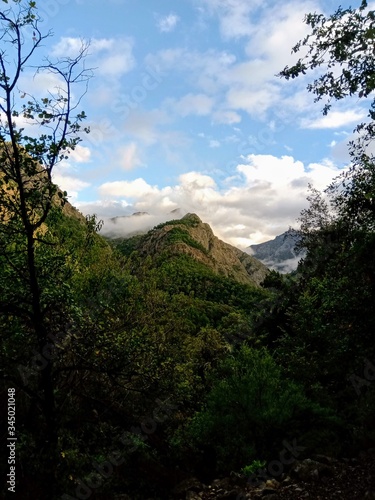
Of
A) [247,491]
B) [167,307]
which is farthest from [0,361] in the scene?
[167,307]

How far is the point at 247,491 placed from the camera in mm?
9680

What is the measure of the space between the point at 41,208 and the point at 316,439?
437 inches

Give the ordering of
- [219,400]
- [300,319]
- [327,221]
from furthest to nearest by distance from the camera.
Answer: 1. [327,221]
2. [300,319]
3. [219,400]

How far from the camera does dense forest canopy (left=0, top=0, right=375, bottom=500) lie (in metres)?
6.25

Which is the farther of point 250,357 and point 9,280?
point 250,357

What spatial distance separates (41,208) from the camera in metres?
6.36

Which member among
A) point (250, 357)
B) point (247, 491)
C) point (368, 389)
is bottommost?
point (247, 491)

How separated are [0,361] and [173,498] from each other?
802 centimetres

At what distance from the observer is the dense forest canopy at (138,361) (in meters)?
6.25

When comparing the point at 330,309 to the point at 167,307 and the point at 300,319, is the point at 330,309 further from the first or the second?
the point at 167,307

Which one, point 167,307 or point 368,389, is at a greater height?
point 167,307

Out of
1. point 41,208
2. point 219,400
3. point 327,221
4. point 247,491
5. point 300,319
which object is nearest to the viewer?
point 41,208

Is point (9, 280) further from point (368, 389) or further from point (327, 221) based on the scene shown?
point (327, 221)

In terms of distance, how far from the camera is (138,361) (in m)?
11.7
